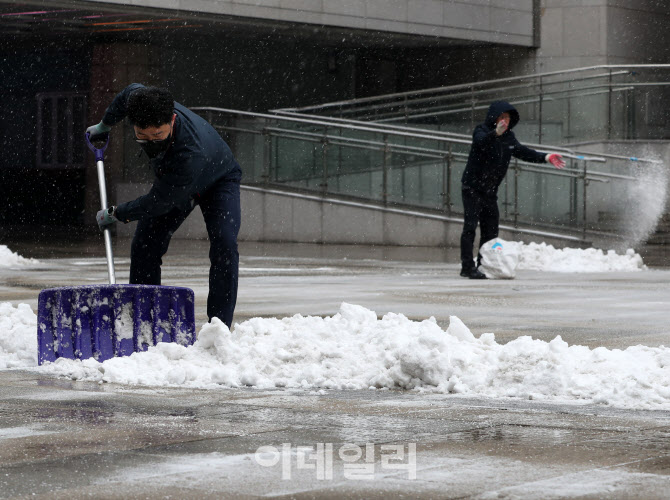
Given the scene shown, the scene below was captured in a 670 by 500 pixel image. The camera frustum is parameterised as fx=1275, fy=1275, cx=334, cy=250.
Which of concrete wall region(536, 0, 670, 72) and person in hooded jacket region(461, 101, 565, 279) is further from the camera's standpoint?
concrete wall region(536, 0, 670, 72)

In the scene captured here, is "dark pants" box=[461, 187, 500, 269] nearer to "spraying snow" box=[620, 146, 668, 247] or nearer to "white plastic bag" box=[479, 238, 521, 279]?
"white plastic bag" box=[479, 238, 521, 279]

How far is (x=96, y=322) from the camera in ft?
20.2

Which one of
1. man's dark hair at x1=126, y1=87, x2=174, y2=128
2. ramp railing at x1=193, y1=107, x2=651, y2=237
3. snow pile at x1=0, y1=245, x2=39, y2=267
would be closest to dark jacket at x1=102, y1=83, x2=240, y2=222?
man's dark hair at x1=126, y1=87, x2=174, y2=128

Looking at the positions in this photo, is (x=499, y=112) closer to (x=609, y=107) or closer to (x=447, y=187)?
(x=447, y=187)

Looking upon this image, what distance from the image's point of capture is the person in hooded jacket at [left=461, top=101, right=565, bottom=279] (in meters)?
12.4

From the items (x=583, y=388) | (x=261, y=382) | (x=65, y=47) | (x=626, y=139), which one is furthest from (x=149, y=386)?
(x=65, y=47)

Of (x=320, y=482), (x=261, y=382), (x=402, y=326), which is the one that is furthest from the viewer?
(x=402, y=326)

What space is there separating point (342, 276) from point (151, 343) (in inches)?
261

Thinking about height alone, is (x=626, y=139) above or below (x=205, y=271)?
above

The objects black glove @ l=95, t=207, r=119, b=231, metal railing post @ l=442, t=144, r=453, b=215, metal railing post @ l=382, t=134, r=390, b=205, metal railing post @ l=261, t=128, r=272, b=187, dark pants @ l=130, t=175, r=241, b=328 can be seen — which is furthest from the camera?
metal railing post @ l=261, t=128, r=272, b=187

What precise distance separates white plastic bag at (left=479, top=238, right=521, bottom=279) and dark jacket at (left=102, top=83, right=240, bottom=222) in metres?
6.01

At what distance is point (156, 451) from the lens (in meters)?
4.01

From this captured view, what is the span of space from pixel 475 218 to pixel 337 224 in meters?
9.31

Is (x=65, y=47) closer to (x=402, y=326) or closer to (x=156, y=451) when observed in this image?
(x=402, y=326)
